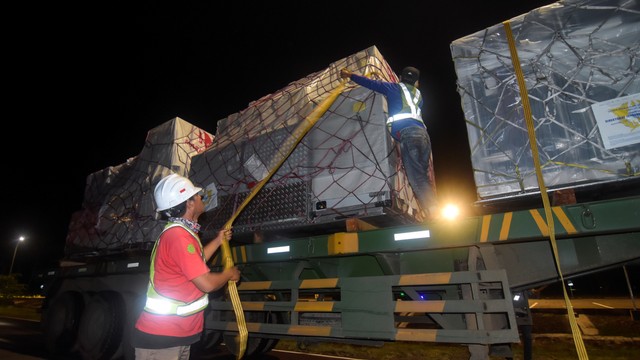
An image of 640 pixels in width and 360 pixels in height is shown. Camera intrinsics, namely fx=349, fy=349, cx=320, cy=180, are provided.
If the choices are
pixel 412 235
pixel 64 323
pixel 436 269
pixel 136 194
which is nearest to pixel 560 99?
pixel 412 235

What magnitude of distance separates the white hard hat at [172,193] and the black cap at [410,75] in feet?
9.07

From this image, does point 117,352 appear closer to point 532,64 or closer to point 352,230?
point 352,230

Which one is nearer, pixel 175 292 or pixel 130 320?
pixel 175 292

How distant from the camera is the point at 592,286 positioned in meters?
26.3

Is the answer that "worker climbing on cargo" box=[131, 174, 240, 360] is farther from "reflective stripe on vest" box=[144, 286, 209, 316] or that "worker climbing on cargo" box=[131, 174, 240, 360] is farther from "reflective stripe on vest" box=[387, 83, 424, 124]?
"reflective stripe on vest" box=[387, 83, 424, 124]

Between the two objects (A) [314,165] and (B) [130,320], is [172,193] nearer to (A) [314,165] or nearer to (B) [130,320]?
(A) [314,165]

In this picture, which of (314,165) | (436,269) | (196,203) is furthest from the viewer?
(314,165)

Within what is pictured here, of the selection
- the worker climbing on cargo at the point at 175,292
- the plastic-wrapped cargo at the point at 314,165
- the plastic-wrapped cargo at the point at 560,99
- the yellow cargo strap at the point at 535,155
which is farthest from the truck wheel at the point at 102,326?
the yellow cargo strap at the point at 535,155

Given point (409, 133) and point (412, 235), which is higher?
point (409, 133)

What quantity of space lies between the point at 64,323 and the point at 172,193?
15.6 feet

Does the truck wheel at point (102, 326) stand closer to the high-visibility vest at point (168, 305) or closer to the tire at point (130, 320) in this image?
the tire at point (130, 320)

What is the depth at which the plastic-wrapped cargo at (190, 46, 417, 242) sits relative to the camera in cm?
353

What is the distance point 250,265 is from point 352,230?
1.48 m

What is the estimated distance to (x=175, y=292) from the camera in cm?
246
